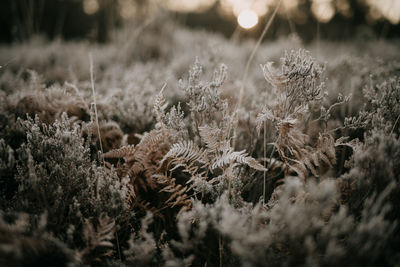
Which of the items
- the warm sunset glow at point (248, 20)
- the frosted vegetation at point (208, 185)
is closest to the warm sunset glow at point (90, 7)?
the warm sunset glow at point (248, 20)

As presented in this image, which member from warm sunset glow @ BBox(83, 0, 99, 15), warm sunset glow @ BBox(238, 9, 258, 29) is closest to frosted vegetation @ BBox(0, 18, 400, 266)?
warm sunset glow @ BBox(238, 9, 258, 29)

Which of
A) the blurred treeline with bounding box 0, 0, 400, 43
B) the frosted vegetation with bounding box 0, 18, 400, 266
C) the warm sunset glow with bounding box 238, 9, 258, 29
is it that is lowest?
the frosted vegetation with bounding box 0, 18, 400, 266

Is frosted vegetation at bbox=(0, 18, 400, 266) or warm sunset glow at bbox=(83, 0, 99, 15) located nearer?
frosted vegetation at bbox=(0, 18, 400, 266)

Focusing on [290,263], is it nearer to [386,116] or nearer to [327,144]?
[327,144]

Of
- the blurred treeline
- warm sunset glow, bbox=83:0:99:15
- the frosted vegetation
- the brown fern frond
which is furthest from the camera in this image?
warm sunset glow, bbox=83:0:99:15

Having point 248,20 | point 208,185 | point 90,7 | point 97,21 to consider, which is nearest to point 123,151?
point 208,185

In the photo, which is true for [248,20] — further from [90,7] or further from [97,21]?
[90,7]

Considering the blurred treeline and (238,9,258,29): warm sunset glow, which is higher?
the blurred treeline

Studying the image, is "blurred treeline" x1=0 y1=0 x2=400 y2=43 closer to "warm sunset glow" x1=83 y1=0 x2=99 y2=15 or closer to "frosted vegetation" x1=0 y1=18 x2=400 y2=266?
"warm sunset glow" x1=83 y1=0 x2=99 y2=15

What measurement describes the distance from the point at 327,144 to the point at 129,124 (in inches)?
70.9

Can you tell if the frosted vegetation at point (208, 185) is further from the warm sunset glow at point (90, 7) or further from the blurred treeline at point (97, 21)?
the warm sunset glow at point (90, 7)

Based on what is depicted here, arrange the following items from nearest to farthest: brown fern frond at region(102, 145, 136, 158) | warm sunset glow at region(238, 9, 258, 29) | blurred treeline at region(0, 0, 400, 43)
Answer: brown fern frond at region(102, 145, 136, 158), warm sunset glow at region(238, 9, 258, 29), blurred treeline at region(0, 0, 400, 43)

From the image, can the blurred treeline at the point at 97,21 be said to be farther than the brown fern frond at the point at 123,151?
Yes

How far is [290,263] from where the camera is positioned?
117 cm
